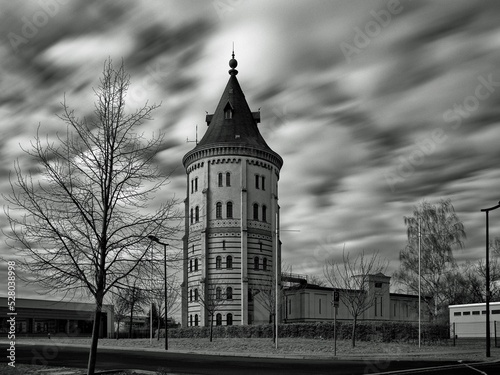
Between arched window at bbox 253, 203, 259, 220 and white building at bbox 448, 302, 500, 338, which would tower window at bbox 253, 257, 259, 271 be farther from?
white building at bbox 448, 302, 500, 338

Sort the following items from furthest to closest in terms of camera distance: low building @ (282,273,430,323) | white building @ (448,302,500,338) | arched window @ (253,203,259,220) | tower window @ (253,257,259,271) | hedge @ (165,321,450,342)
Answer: low building @ (282,273,430,323) < arched window @ (253,203,259,220) < tower window @ (253,257,259,271) < white building @ (448,302,500,338) < hedge @ (165,321,450,342)

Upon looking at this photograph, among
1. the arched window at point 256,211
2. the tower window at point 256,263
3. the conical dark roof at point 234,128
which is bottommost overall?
the tower window at point 256,263

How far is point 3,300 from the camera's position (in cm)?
7912

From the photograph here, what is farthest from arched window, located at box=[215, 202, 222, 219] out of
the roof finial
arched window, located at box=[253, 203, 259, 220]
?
the roof finial

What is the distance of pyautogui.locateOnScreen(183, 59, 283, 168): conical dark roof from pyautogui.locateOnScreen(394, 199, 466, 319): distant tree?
23092mm

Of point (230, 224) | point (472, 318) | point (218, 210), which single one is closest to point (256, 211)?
point (230, 224)

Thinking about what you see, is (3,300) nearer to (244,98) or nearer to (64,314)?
(64,314)

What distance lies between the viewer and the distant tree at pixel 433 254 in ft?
203

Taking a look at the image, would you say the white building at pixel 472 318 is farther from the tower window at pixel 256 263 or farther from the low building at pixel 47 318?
the low building at pixel 47 318

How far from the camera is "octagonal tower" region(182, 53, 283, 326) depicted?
242 ft

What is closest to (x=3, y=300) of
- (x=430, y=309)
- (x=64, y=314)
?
(x=64, y=314)

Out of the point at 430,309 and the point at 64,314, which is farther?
the point at 64,314

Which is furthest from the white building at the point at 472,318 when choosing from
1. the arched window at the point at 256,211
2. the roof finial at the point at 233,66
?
the roof finial at the point at 233,66

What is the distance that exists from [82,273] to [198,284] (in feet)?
200
